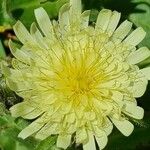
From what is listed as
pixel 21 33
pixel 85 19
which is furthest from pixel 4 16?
pixel 85 19

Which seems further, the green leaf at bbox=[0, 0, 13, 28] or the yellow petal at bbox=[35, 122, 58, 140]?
the green leaf at bbox=[0, 0, 13, 28]

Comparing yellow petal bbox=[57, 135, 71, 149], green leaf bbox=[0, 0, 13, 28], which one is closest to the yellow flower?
yellow petal bbox=[57, 135, 71, 149]

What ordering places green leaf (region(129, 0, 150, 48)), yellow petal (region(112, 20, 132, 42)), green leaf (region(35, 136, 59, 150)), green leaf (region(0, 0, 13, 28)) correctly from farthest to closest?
green leaf (region(129, 0, 150, 48)) < green leaf (region(0, 0, 13, 28)) < yellow petal (region(112, 20, 132, 42)) < green leaf (region(35, 136, 59, 150))

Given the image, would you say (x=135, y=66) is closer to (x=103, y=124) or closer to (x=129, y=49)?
(x=129, y=49)

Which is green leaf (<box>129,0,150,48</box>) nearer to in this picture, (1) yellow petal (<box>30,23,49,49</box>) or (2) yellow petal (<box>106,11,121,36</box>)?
(2) yellow petal (<box>106,11,121,36</box>)

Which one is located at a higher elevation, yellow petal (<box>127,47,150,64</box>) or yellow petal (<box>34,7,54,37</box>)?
yellow petal (<box>34,7,54,37</box>)

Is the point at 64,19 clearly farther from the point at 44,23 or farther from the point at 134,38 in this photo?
the point at 134,38

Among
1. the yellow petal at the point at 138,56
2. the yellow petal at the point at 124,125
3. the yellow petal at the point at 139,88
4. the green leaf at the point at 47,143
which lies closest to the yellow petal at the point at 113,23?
the yellow petal at the point at 138,56
